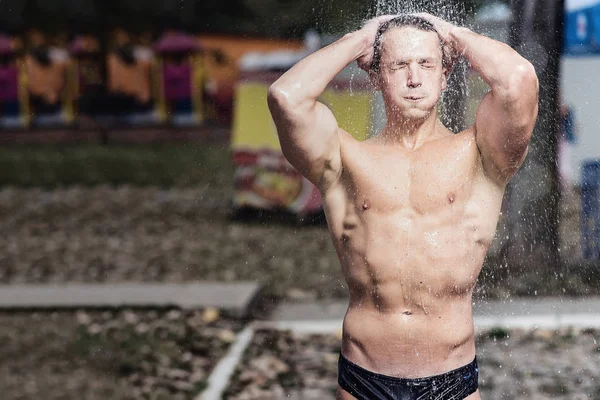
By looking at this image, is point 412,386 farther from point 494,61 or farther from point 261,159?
point 261,159

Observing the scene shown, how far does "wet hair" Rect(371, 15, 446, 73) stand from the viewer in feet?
8.89

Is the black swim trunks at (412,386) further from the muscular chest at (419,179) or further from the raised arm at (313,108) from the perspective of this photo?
the raised arm at (313,108)

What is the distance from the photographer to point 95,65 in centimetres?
2270

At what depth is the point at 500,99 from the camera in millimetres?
2643

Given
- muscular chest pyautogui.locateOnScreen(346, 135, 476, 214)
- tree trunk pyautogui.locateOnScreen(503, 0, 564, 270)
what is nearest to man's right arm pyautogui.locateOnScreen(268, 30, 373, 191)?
muscular chest pyautogui.locateOnScreen(346, 135, 476, 214)

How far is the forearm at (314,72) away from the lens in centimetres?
266

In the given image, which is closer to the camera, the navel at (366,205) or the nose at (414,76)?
the nose at (414,76)

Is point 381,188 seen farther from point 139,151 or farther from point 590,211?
point 139,151

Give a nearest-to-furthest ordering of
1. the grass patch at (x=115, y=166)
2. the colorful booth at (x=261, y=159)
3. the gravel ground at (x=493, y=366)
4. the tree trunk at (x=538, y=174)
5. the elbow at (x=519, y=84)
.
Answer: the elbow at (x=519, y=84), the gravel ground at (x=493, y=366), the tree trunk at (x=538, y=174), the colorful booth at (x=261, y=159), the grass patch at (x=115, y=166)

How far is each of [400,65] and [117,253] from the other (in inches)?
296

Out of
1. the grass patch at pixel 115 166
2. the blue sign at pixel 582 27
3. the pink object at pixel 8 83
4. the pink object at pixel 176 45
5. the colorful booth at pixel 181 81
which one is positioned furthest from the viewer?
the colorful booth at pixel 181 81

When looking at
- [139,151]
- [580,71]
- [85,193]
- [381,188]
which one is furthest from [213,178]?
[381,188]

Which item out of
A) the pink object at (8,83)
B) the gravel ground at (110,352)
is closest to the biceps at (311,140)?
the gravel ground at (110,352)

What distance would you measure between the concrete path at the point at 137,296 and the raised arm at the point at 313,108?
4287 millimetres
